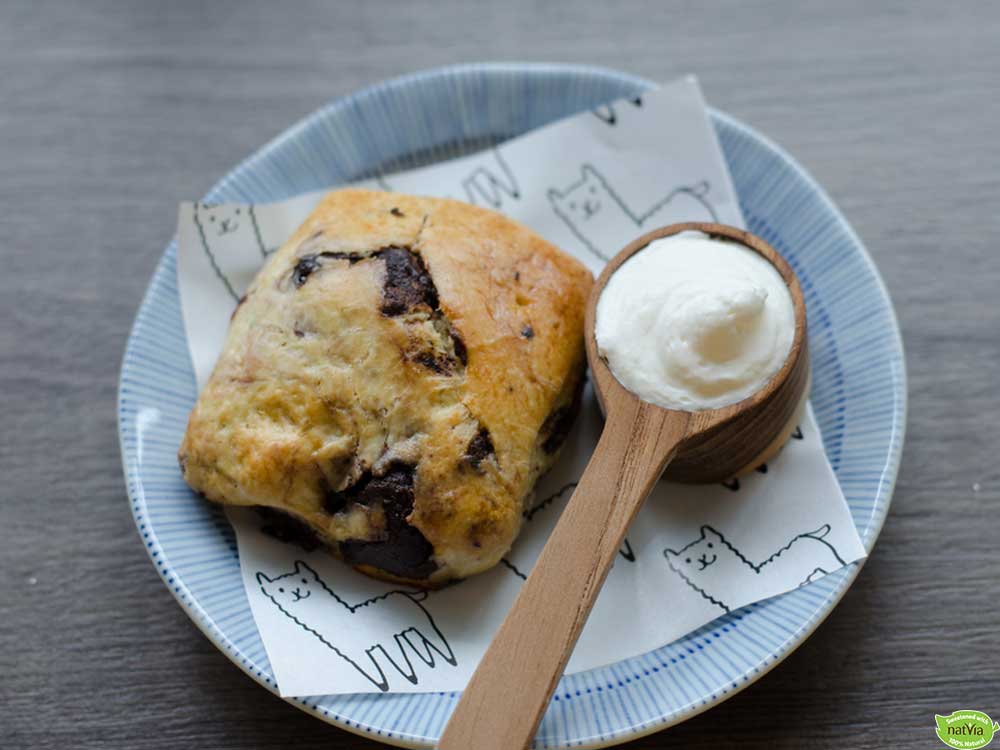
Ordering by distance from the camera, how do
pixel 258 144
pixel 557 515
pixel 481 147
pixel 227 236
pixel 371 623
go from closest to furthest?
pixel 371 623 < pixel 557 515 < pixel 227 236 < pixel 481 147 < pixel 258 144

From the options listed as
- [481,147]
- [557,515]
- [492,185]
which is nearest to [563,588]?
[557,515]

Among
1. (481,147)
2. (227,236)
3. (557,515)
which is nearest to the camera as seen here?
(557,515)

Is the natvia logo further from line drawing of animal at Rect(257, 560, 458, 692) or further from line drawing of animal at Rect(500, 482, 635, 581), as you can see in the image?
line drawing of animal at Rect(257, 560, 458, 692)

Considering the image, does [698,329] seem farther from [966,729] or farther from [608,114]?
[966,729]

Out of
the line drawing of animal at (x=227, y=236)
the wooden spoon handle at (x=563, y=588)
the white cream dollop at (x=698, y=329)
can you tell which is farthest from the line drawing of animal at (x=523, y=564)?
the line drawing of animal at (x=227, y=236)

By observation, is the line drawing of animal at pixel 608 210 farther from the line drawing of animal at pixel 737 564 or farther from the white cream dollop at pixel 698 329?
the line drawing of animal at pixel 737 564

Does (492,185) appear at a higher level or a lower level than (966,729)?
higher

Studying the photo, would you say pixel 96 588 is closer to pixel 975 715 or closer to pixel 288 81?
pixel 288 81
